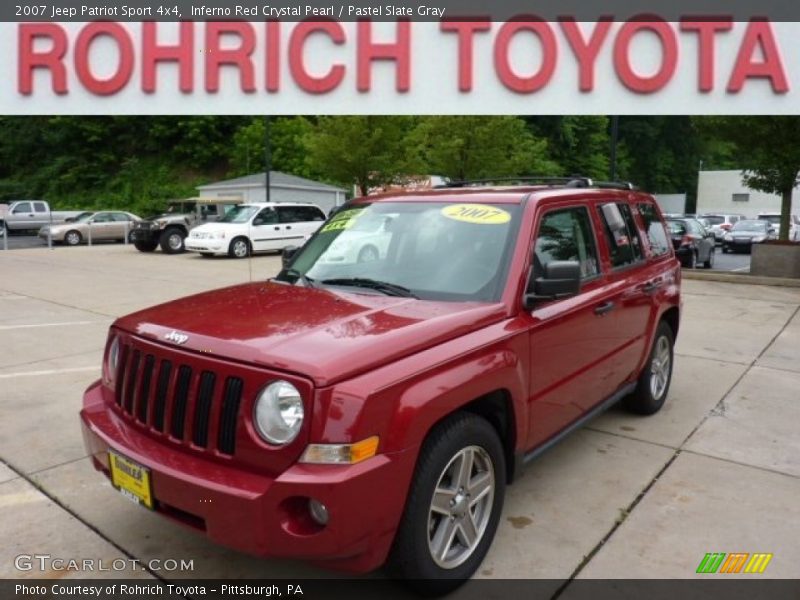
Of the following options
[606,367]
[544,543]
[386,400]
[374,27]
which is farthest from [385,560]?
[374,27]

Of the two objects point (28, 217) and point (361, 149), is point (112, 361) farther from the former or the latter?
point (28, 217)

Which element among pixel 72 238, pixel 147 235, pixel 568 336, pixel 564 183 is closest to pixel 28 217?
pixel 72 238

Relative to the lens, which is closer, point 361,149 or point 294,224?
point 294,224

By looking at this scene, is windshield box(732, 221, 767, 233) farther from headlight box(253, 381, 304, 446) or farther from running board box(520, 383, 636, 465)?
headlight box(253, 381, 304, 446)

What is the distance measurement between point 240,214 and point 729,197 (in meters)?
49.3

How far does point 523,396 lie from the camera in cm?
322

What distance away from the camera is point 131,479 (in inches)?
108

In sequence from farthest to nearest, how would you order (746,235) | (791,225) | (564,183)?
1. (791,225)
2. (746,235)
3. (564,183)

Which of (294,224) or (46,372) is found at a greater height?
(294,224)

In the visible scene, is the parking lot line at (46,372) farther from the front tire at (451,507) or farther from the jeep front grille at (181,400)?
the front tire at (451,507)

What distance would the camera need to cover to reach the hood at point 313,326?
8.23 ft

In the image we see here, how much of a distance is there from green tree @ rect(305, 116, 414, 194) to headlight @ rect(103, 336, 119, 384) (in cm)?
2487

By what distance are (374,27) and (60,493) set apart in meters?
18.8

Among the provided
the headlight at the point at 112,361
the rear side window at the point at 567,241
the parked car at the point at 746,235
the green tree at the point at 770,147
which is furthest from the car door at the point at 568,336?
the parked car at the point at 746,235
